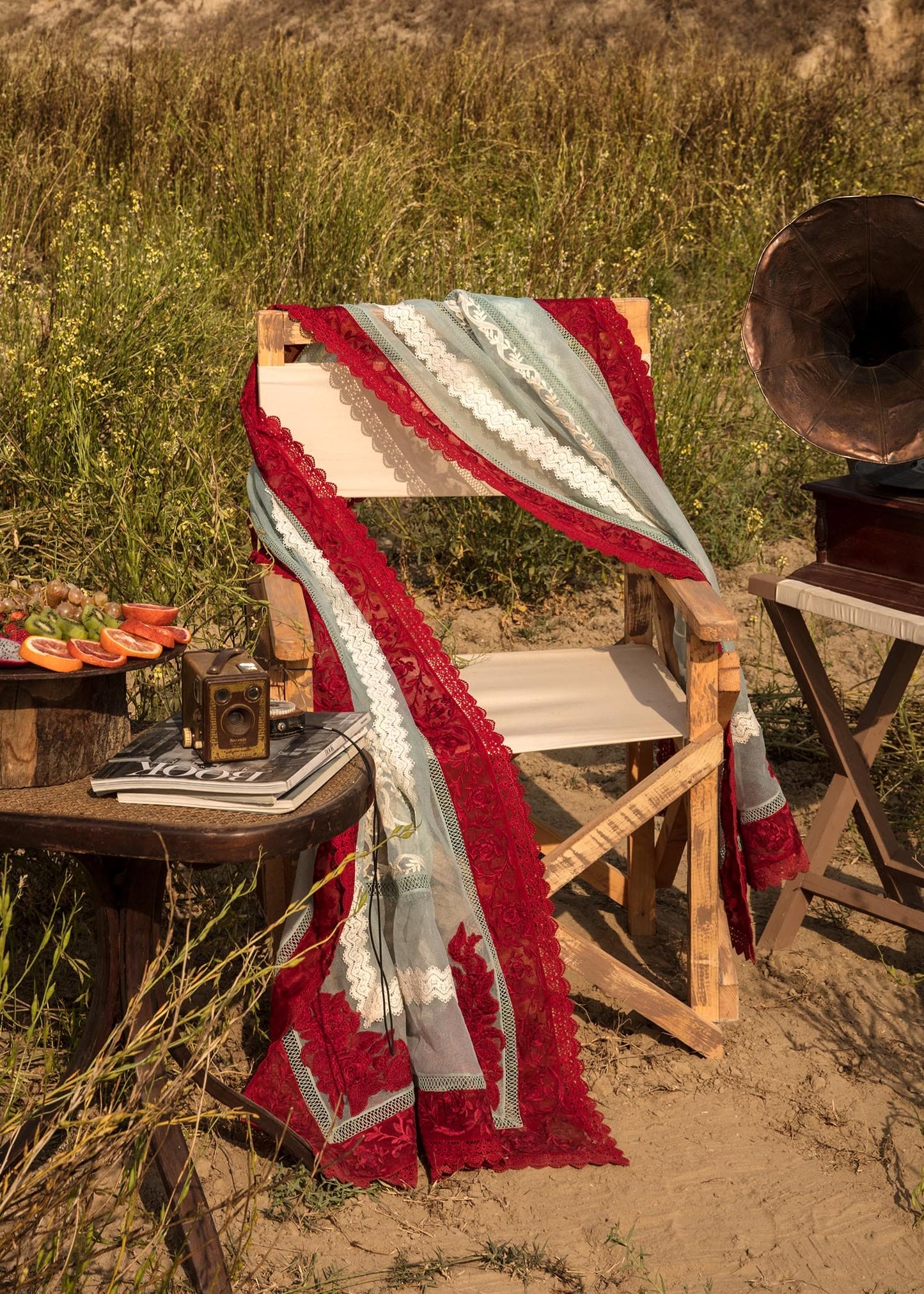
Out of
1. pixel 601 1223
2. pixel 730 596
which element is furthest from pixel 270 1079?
pixel 730 596

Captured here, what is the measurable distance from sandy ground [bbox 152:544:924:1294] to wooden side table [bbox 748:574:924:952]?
0.41 feet

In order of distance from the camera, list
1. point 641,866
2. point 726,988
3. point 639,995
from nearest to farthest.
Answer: point 639,995, point 726,988, point 641,866

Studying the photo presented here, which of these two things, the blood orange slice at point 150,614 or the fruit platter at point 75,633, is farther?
the blood orange slice at point 150,614

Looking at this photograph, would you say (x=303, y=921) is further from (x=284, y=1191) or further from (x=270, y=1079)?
(x=284, y=1191)

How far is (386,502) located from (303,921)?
269 centimetres

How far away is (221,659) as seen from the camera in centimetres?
220

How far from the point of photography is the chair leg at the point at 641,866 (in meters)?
3.45

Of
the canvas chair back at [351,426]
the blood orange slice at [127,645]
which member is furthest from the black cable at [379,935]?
the canvas chair back at [351,426]

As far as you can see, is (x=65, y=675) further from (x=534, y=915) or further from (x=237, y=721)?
(x=534, y=915)

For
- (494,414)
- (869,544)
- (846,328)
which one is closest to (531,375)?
(494,414)

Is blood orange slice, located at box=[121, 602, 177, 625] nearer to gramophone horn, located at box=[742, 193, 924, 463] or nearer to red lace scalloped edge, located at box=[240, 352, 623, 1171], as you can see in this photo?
red lace scalloped edge, located at box=[240, 352, 623, 1171]

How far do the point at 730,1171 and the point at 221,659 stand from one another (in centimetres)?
145

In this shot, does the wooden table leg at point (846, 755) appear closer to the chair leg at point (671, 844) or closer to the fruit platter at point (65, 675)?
the chair leg at point (671, 844)

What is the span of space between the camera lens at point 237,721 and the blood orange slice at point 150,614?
0.27 metres
